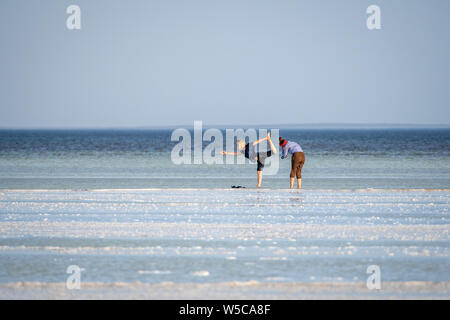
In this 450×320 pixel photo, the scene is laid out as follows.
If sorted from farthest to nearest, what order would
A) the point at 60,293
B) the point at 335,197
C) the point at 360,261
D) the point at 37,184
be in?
1. the point at 37,184
2. the point at 335,197
3. the point at 360,261
4. the point at 60,293

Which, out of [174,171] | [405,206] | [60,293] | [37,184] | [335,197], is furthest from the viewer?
[174,171]

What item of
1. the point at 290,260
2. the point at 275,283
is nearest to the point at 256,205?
the point at 290,260

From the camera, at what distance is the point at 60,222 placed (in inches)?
518

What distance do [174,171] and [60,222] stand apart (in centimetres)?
1956

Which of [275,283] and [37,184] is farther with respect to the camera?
[37,184]

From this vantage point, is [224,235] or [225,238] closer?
[225,238]

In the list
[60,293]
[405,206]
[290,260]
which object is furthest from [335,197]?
[60,293]

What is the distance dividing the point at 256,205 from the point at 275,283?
8019 mm
